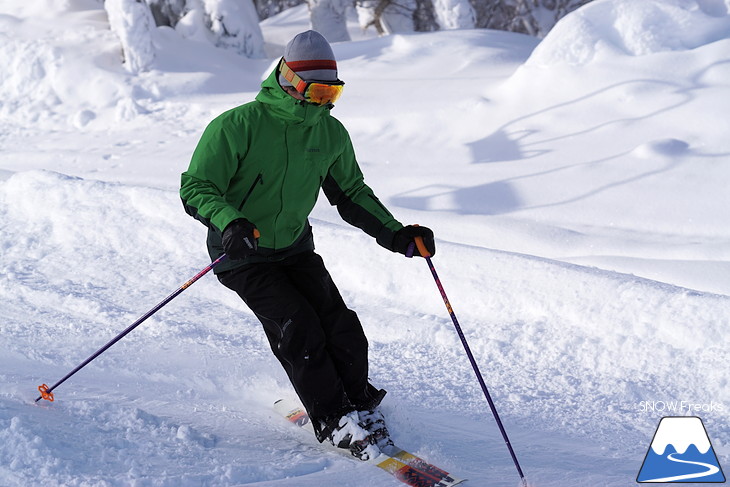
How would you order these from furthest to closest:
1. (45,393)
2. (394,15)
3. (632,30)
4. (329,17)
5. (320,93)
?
(394,15), (329,17), (632,30), (45,393), (320,93)

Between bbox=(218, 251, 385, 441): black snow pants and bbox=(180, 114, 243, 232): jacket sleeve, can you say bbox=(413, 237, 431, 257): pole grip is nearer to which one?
bbox=(218, 251, 385, 441): black snow pants

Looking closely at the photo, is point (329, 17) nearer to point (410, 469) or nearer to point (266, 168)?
point (266, 168)

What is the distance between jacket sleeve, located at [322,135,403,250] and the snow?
2.60ft

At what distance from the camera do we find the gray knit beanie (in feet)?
9.89

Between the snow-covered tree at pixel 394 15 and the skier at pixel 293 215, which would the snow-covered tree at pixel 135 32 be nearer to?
the snow-covered tree at pixel 394 15

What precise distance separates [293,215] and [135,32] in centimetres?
1076

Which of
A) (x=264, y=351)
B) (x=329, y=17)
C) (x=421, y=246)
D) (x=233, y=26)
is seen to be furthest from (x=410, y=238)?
(x=329, y=17)

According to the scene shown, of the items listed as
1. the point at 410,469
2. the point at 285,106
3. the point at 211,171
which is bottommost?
the point at 410,469

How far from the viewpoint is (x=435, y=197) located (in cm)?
802

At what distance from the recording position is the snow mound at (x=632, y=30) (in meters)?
9.35

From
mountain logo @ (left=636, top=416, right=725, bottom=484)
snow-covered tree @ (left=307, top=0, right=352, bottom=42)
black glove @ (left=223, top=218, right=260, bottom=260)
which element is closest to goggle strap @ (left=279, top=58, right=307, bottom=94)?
black glove @ (left=223, top=218, right=260, bottom=260)

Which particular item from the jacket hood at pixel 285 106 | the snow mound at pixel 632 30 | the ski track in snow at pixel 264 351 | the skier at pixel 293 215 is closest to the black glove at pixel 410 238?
the skier at pixel 293 215

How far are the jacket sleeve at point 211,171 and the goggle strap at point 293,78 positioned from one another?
28cm

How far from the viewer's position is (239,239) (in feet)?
9.00
